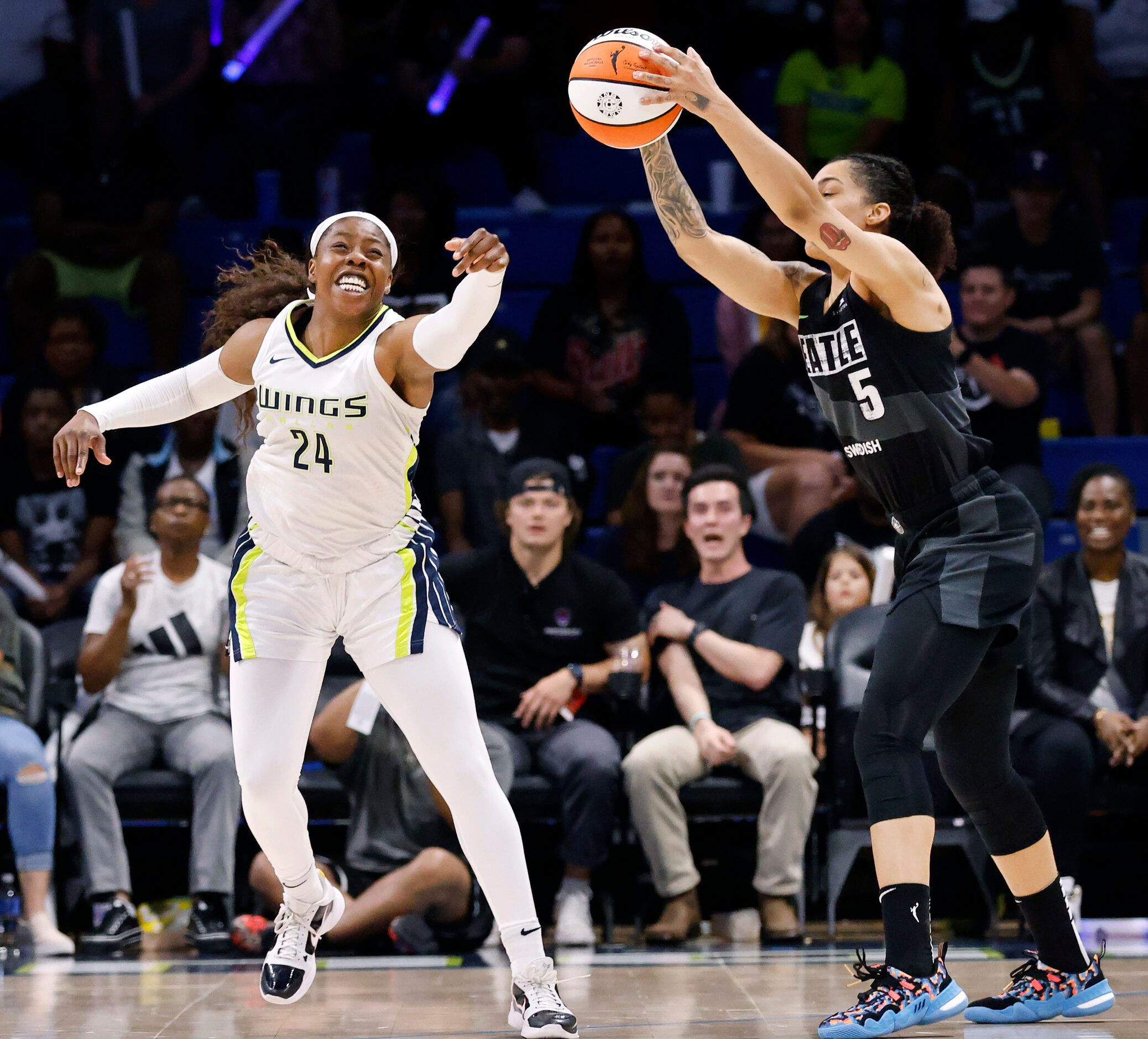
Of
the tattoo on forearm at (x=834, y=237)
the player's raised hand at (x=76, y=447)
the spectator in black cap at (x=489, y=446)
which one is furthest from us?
the spectator in black cap at (x=489, y=446)

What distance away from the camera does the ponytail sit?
3.82m

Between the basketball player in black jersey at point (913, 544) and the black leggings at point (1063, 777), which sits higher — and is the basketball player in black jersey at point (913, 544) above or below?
above

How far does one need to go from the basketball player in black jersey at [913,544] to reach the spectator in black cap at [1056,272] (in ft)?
14.9

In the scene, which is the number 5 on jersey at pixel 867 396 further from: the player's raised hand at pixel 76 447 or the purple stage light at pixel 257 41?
the purple stage light at pixel 257 41

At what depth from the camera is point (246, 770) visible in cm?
393

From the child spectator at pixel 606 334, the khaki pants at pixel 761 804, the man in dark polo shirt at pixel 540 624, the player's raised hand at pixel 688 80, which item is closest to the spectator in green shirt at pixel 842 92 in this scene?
the child spectator at pixel 606 334

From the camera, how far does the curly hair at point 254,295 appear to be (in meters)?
4.55

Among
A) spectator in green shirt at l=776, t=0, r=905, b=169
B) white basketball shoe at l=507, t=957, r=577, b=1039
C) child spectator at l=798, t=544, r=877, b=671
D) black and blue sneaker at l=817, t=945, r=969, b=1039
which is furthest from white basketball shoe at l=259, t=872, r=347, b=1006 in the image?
spectator in green shirt at l=776, t=0, r=905, b=169

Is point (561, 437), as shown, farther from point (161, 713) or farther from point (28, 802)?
point (28, 802)

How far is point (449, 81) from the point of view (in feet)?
30.8

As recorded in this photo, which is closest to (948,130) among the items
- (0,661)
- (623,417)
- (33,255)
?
(623,417)

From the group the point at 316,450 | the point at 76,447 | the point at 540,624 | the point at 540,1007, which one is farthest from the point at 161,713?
the point at 540,1007

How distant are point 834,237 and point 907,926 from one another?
60.1 inches

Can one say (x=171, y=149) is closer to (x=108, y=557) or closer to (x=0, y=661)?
(x=108, y=557)
